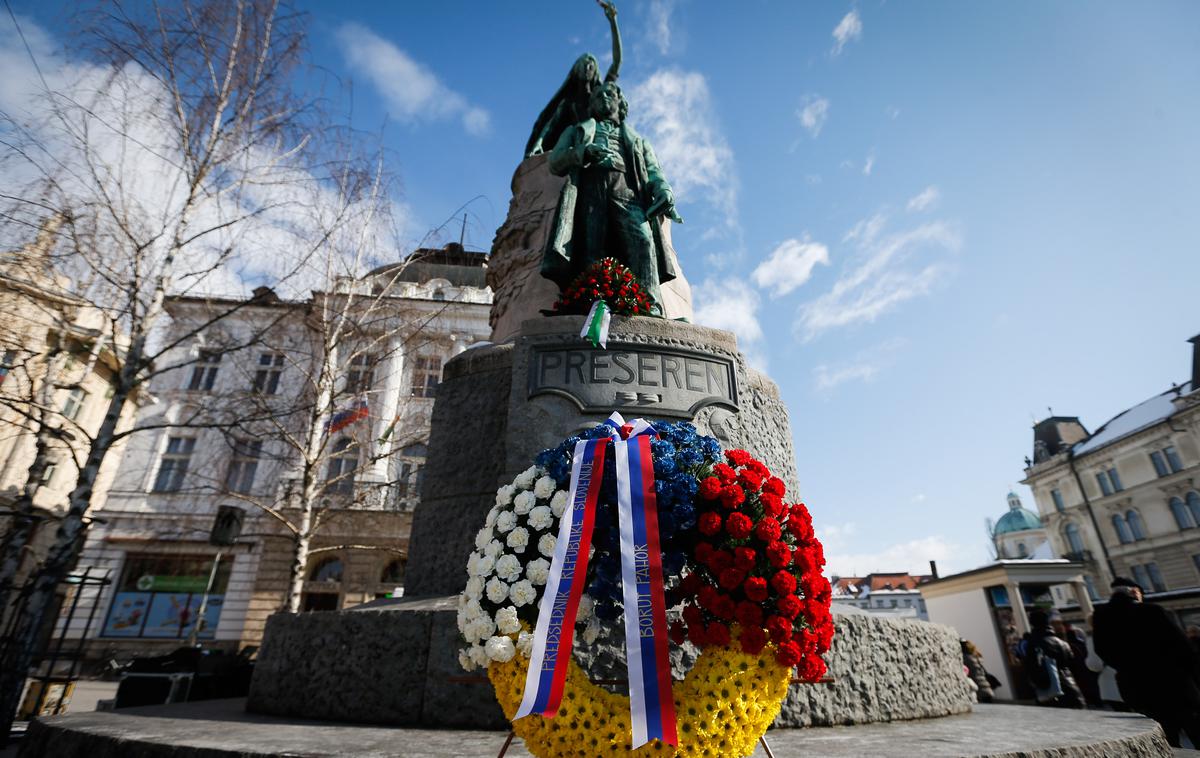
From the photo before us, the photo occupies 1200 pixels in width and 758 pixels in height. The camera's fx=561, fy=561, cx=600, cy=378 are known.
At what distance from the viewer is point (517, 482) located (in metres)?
2.45

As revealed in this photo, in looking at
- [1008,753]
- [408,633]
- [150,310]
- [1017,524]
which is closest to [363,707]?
[408,633]

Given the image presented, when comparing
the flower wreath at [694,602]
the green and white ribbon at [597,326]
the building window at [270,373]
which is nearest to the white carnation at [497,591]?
the flower wreath at [694,602]

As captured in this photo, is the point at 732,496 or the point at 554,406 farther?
the point at 554,406

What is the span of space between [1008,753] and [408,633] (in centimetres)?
293

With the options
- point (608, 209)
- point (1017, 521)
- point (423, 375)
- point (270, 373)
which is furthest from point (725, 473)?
point (1017, 521)

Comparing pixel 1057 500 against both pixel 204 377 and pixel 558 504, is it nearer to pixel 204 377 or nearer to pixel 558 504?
pixel 558 504

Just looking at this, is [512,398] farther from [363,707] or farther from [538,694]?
[538,694]

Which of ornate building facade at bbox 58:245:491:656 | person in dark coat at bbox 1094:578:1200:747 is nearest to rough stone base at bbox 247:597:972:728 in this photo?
person in dark coat at bbox 1094:578:1200:747

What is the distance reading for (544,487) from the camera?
7.72 feet

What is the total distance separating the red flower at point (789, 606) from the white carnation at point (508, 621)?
96cm

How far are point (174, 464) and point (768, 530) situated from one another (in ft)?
92.3

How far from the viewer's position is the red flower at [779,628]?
1.96 m

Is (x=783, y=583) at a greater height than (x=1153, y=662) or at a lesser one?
greater

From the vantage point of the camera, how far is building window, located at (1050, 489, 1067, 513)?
4749cm
